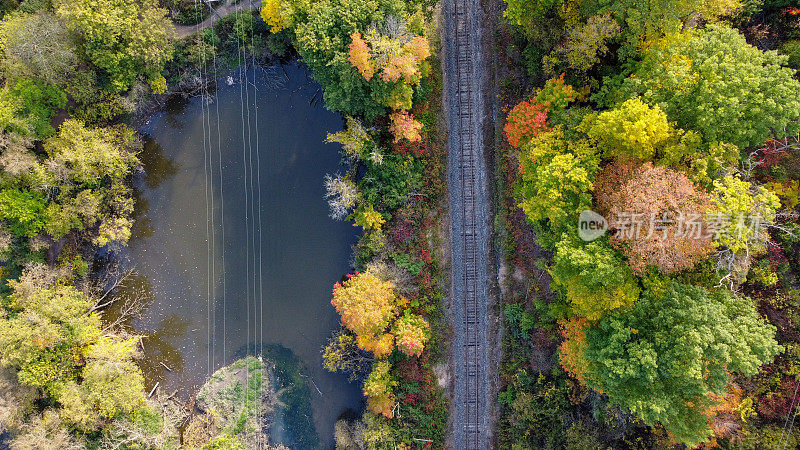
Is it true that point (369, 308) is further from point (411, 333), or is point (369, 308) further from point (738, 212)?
point (738, 212)

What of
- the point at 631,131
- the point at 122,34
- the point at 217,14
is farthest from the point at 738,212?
the point at 122,34

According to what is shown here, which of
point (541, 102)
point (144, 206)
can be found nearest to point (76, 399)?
point (144, 206)

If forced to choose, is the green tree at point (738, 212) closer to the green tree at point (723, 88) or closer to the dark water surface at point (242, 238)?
the green tree at point (723, 88)

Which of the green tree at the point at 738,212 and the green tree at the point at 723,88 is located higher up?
the green tree at the point at 723,88

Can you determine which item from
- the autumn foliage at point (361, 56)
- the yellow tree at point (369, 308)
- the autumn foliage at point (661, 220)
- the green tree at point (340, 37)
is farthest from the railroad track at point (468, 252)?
the autumn foliage at point (661, 220)

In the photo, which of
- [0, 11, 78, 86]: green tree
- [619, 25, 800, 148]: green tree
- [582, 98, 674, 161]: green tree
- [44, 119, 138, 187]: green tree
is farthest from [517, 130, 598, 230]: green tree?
[0, 11, 78, 86]: green tree

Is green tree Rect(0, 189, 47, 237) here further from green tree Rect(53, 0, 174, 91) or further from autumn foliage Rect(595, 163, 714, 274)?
autumn foliage Rect(595, 163, 714, 274)
